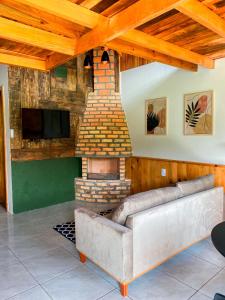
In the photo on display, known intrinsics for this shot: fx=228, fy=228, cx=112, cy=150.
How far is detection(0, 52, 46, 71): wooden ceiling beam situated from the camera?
3.22 m

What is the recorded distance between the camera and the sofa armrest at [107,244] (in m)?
1.84

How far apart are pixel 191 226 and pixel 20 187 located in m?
2.84

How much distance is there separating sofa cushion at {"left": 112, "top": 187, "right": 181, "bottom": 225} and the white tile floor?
2.06ft

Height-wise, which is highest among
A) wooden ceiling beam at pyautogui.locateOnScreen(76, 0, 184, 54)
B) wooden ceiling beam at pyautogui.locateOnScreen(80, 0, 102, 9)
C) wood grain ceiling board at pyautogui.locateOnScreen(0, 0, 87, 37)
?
wood grain ceiling board at pyautogui.locateOnScreen(0, 0, 87, 37)

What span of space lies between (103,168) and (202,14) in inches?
127

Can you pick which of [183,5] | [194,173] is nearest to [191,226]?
[194,173]

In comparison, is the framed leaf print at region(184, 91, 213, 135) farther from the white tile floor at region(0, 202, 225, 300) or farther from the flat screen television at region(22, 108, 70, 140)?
the flat screen television at region(22, 108, 70, 140)

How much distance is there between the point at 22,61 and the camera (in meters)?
3.42

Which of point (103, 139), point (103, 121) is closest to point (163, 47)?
point (103, 121)

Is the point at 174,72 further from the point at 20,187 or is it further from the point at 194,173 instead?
the point at 20,187

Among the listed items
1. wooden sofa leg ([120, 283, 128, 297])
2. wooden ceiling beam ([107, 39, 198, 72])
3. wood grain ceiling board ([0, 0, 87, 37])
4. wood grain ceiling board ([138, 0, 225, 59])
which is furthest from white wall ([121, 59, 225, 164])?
wooden sofa leg ([120, 283, 128, 297])

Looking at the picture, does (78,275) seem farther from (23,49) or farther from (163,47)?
(23,49)

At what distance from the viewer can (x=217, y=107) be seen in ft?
11.1

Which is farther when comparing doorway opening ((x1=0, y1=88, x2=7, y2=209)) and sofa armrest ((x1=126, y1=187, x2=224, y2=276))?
doorway opening ((x1=0, y1=88, x2=7, y2=209))
